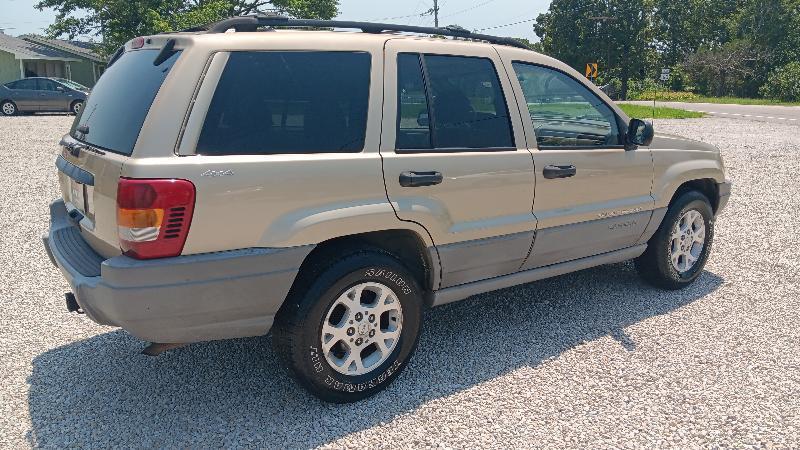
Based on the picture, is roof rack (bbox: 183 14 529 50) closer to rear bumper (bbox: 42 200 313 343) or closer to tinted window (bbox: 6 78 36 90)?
rear bumper (bbox: 42 200 313 343)

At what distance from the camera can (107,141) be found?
2854mm

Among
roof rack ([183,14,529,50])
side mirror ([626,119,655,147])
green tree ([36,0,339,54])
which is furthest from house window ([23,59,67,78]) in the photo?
side mirror ([626,119,655,147])

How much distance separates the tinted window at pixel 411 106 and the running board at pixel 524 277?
0.87 m

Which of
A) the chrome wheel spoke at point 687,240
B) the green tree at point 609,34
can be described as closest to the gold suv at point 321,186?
the chrome wheel spoke at point 687,240

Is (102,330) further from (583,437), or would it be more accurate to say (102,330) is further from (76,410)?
(583,437)

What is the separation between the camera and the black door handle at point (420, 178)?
305cm

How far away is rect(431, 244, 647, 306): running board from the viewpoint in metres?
3.45

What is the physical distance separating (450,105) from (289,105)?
38.1 inches

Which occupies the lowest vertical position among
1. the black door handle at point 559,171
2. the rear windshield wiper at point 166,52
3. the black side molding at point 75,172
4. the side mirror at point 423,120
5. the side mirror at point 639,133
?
the black door handle at point 559,171

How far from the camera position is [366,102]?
119 inches

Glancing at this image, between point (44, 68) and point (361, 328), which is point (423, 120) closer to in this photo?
point (361, 328)

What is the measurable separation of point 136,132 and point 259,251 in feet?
2.44

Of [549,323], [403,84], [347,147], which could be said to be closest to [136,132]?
[347,147]

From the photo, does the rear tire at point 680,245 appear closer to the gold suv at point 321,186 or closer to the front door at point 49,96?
the gold suv at point 321,186
